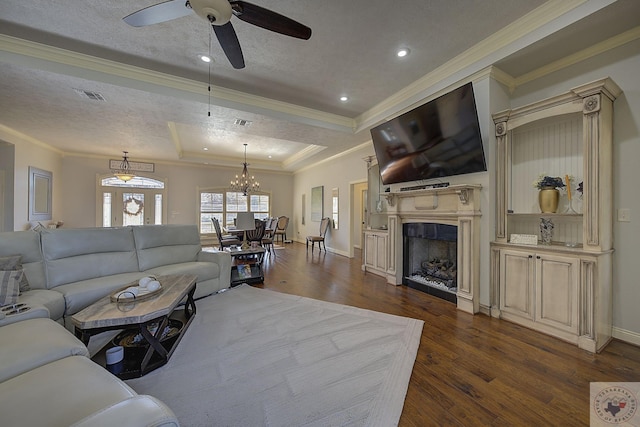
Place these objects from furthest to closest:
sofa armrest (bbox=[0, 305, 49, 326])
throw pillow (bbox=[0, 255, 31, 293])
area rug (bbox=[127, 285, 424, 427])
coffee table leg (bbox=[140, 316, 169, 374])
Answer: throw pillow (bbox=[0, 255, 31, 293]) → coffee table leg (bbox=[140, 316, 169, 374]) → sofa armrest (bbox=[0, 305, 49, 326]) → area rug (bbox=[127, 285, 424, 427])

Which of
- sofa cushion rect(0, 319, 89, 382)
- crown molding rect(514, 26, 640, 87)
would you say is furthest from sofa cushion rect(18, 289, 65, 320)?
crown molding rect(514, 26, 640, 87)

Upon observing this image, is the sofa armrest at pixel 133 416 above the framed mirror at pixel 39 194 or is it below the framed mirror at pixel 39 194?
below

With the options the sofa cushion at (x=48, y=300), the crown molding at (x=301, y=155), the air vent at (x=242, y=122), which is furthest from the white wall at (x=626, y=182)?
the sofa cushion at (x=48, y=300)

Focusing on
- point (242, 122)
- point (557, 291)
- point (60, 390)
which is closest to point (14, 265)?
point (60, 390)

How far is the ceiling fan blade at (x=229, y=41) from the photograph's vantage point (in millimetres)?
1912

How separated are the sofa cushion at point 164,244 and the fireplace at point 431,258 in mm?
3457

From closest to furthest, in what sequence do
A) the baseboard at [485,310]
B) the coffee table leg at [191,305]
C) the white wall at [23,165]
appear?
the coffee table leg at [191,305] < the baseboard at [485,310] < the white wall at [23,165]

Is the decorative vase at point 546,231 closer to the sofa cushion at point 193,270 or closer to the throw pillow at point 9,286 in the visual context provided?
the sofa cushion at point 193,270

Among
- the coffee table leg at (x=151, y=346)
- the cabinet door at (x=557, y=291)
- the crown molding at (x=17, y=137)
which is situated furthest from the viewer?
the crown molding at (x=17, y=137)

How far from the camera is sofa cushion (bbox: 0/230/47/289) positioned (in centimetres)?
244

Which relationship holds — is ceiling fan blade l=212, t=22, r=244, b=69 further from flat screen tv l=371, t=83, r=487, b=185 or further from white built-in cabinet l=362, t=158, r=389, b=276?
white built-in cabinet l=362, t=158, r=389, b=276

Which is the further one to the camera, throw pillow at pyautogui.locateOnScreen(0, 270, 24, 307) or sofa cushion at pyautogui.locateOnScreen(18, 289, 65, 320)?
sofa cushion at pyautogui.locateOnScreen(18, 289, 65, 320)

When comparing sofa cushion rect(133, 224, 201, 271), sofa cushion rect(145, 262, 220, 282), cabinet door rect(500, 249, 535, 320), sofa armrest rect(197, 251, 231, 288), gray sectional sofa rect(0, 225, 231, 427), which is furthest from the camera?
sofa armrest rect(197, 251, 231, 288)

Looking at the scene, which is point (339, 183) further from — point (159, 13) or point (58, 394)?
point (58, 394)
